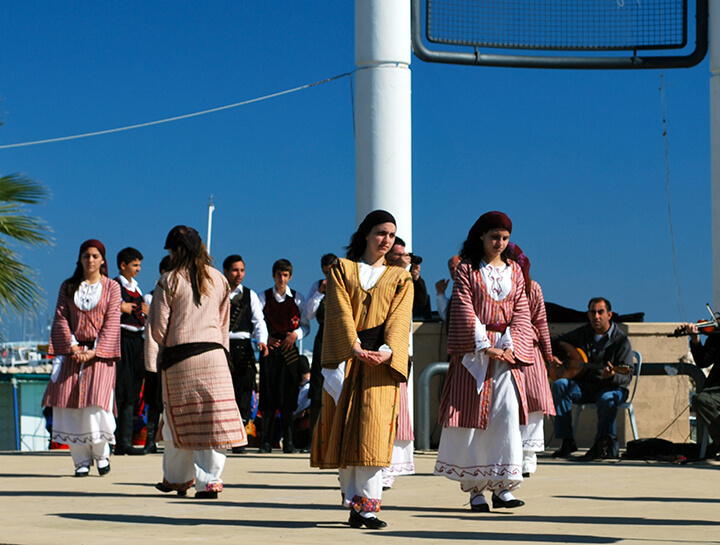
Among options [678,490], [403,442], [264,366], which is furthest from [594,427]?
[403,442]

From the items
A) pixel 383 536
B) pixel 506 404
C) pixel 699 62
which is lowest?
pixel 383 536

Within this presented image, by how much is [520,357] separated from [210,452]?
72.8 inches

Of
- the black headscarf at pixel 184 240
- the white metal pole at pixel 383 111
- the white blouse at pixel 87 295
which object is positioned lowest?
the white blouse at pixel 87 295

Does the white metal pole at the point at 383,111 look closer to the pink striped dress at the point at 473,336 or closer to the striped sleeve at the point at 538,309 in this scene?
the striped sleeve at the point at 538,309

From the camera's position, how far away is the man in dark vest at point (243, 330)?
1035 centimetres

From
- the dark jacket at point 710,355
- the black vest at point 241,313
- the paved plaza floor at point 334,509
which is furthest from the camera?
the black vest at point 241,313

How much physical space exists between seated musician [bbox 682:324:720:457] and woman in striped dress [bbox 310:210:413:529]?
13.5 ft

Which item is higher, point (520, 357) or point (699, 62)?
point (699, 62)

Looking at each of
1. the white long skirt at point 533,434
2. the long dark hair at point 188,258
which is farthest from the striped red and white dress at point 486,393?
the long dark hair at point 188,258

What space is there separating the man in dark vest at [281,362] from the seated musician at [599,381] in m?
2.45

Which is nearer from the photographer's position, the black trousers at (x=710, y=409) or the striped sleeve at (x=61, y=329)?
the striped sleeve at (x=61, y=329)

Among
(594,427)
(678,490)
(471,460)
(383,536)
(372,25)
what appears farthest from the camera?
(594,427)

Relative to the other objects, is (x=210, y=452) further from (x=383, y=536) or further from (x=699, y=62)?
(x=699, y=62)

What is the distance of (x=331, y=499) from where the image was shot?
22.9 ft
